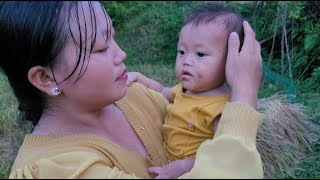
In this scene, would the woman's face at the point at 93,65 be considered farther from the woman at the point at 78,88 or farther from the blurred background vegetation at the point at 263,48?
the blurred background vegetation at the point at 263,48

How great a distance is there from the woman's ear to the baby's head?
21.0 inches

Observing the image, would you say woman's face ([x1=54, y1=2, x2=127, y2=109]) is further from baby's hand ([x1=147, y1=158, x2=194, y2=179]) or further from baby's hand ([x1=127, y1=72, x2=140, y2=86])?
baby's hand ([x1=127, y1=72, x2=140, y2=86])

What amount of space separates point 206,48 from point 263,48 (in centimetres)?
298

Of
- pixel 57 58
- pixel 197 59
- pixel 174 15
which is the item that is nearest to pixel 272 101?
pixel 197 59

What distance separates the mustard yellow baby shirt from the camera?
7.20 feet

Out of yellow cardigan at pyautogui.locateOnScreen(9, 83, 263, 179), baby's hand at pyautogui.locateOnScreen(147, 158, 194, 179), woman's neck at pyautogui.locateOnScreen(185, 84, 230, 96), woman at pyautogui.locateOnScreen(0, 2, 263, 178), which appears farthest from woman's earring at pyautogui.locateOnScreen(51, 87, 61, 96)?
woman's neck at pyautogui.locateOnScreen(185, 84, 230, 96)

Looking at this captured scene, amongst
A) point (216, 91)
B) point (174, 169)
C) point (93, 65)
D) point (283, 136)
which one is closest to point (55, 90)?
point (93, 65)

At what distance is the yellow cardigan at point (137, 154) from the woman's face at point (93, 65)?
0.52 ft

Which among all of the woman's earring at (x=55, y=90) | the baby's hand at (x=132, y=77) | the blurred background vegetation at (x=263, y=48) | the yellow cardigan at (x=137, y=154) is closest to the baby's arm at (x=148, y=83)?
the baby's hand at (x=132, y=77)

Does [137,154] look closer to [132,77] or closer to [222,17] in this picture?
[132,77]

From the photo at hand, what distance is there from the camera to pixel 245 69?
1.98 meters

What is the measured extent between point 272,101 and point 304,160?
1.79 feet

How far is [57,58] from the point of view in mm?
1979

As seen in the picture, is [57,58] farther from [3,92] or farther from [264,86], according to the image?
[264,86]
